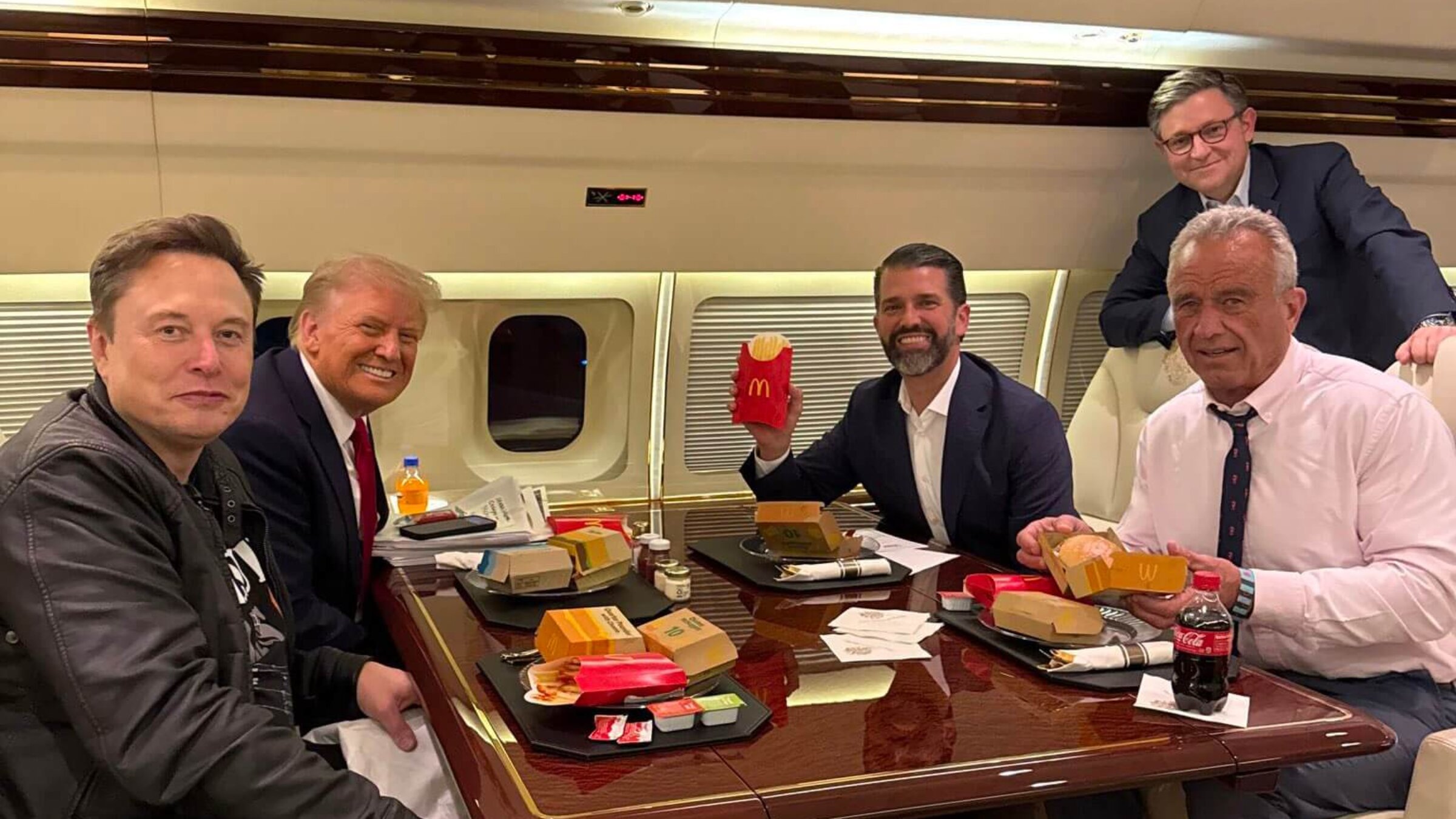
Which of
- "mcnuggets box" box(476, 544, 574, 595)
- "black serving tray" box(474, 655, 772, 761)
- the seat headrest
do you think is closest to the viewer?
"black serving tray" box(474, 655, 772, 761)

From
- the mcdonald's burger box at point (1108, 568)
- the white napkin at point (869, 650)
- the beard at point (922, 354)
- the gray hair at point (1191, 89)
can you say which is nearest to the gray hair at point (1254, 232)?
the mcdonald's burger box at point (1108, 568)

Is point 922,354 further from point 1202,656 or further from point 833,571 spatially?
point 1202,656

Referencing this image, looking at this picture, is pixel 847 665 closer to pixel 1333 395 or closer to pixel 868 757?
pixel 868 757

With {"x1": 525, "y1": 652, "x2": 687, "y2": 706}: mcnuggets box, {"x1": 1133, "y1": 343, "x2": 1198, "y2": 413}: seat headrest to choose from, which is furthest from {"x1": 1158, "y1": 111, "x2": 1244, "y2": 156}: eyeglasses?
{"x1": 525, "y1": 652, "x2": 687, "y2": 706}: mcnuggets box

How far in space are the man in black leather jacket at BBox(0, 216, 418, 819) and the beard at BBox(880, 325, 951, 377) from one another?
1976 mm

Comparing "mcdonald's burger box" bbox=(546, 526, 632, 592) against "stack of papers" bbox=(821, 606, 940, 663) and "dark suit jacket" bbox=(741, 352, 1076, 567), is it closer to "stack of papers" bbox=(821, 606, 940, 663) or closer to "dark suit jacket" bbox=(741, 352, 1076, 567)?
"stack of papers" bbox=(821, 606, 940, 663)

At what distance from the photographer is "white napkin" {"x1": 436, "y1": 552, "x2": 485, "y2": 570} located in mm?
3047

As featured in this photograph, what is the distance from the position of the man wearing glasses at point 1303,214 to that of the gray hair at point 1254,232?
131 cm

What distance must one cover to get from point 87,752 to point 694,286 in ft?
9.94

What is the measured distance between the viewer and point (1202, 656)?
7.00 ft

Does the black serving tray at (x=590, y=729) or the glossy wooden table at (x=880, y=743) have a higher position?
the black serving tray at (x=590, y=729)

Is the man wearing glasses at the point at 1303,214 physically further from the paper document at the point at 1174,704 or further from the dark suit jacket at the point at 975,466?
the paper document at the point at 1174,704

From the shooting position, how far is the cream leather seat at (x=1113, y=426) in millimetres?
4461

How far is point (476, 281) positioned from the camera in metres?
4.47
